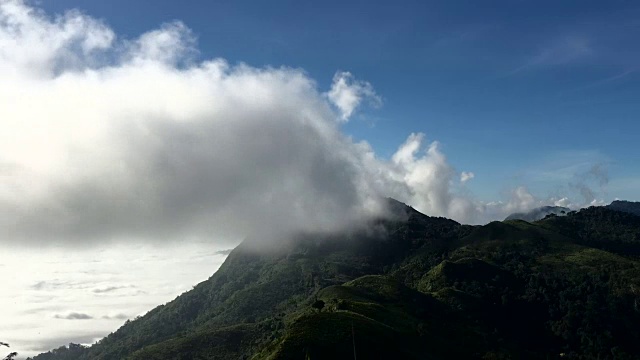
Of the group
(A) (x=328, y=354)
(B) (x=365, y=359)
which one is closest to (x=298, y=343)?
(A) (x=328, y=354)

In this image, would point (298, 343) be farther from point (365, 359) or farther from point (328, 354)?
point (365, 359)

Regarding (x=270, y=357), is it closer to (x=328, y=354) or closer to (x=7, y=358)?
(x=328, y=354)

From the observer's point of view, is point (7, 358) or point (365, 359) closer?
point (7, 358)

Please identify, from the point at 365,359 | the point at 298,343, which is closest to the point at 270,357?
the point at 298,343

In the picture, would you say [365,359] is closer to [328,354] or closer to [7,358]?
[328,354]

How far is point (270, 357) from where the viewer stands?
625 ft

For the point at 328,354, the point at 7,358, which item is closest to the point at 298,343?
the point at 328,354

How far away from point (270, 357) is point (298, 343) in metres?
13.7

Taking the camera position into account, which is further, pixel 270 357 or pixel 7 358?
pixel 270 357

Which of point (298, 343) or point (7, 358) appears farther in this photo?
point (298, 343)

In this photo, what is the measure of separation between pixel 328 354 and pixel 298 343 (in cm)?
1306

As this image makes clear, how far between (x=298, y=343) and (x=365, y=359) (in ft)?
90.5

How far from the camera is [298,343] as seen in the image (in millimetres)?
198875

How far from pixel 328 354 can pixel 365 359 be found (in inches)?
614
